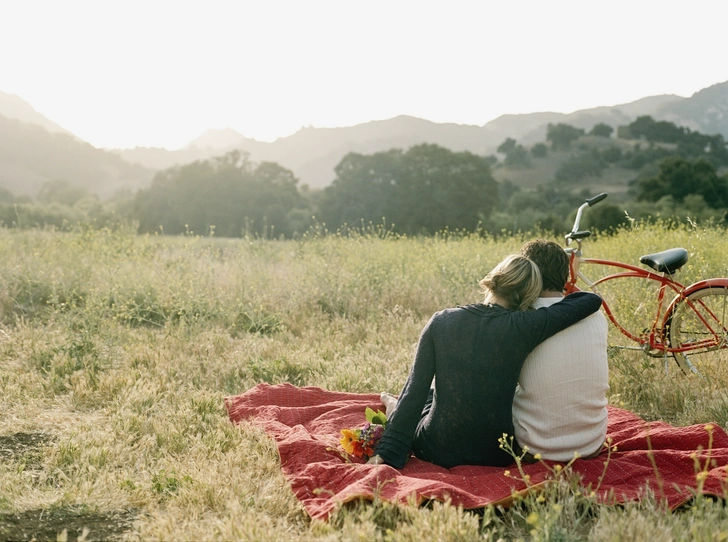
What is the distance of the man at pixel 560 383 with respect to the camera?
3533mm

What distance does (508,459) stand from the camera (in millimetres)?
3766

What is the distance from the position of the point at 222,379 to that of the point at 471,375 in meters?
3.00

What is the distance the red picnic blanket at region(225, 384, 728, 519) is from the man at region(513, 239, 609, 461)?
14 cm

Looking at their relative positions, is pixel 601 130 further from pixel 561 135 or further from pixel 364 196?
pixel 364 196

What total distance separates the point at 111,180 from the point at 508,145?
47.3 metres

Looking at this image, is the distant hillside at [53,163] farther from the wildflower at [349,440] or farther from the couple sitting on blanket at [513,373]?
the couple sitting on blanket at [513,373]

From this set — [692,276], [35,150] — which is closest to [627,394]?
[692,276]

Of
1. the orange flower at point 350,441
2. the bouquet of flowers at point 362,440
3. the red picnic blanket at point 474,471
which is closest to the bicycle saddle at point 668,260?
the red picnic blanket at point 474,471

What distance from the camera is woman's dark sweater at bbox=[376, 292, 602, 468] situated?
3430 mm

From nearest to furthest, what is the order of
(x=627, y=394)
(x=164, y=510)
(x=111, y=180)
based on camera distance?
1. (x=164, y=510)
2. (x=627, y=394)
3. (x=111, y=180)

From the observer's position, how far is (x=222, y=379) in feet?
19.2

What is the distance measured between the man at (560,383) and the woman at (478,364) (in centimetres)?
11

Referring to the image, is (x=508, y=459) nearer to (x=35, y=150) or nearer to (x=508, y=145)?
(x=35, y=150)

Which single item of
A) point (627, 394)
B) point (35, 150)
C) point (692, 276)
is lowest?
point (627, 394)
